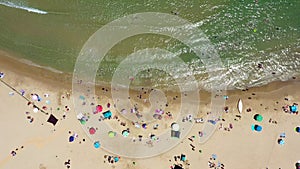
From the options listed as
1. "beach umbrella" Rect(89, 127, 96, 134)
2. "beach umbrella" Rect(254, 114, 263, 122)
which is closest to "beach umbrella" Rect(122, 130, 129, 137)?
"beach umbrella" Rect(89, 127, 96, 134)

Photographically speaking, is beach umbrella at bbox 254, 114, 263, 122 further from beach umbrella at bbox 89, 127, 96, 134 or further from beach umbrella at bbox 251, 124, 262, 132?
beach umbrella at bbox 89, 127, 96, 134

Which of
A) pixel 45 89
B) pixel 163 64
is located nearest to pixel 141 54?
pixel 163 64

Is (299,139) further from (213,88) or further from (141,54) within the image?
(141,54)

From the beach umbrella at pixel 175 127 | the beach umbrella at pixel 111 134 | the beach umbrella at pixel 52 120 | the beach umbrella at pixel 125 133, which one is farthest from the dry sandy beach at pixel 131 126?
the beach umbrella at pixel 111 134

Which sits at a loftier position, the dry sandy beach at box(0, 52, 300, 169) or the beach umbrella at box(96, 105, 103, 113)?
the beach umbrella at box(96, 105, 103, 113)

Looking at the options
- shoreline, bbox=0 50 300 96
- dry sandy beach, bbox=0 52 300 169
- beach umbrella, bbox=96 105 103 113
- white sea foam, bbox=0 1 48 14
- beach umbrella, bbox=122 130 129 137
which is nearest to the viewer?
dry sandy beach, bbox=0 52 300 169

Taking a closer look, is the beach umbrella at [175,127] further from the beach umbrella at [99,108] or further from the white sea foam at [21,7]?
the white sea foam at [21,7]
